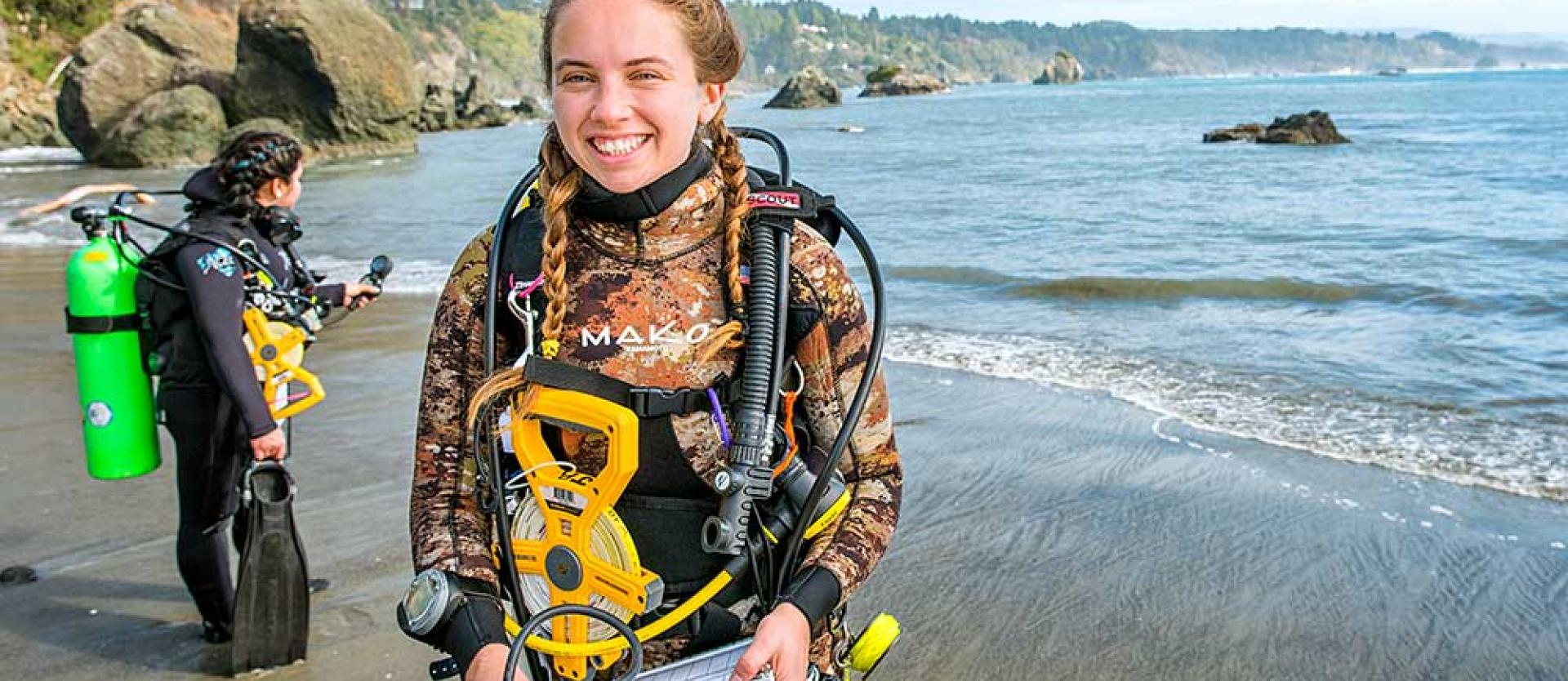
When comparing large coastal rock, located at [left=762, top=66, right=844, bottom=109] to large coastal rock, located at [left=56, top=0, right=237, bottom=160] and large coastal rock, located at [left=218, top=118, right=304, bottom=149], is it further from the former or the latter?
large coastal rock, located at [left=218, top=118, right=304, bottom=149]

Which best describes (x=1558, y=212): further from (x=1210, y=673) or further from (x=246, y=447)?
(x=246, y=447)

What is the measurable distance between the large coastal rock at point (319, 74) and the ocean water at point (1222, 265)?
2.65 meters

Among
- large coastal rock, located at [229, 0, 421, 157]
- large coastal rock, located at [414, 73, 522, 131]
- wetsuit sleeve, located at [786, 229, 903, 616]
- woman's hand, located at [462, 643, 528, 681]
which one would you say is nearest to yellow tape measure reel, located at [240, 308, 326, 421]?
woman's hand, located at [462, 643, 528, 681]

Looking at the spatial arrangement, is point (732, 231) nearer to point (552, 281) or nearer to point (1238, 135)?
A: point (552, 281)

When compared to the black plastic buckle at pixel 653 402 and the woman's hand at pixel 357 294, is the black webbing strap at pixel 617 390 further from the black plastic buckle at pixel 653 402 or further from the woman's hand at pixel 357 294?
the woman's hand at pixel 357 294

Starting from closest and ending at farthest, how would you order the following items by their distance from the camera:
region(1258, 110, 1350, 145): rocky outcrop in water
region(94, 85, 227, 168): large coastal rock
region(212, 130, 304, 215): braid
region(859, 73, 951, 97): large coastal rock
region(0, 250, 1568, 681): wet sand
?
region(212, 130, 304, 215): braid < region(0, 250, 1568, 681): wet sand < region(94, 85, 227, 168): large coastal rock < region(1258, 110, 1350, 145): rocky outcrop in water < region(859, 73, 951, 97): large coastal rock

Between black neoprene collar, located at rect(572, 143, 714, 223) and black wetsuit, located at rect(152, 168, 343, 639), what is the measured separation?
7.89ft

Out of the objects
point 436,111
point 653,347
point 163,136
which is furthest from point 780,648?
point 436,111

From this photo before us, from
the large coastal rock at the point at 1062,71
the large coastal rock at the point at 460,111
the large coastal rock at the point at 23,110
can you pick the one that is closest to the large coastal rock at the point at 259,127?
the large coastal rock at the point at 23,110

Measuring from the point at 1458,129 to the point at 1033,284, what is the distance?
3335 cm

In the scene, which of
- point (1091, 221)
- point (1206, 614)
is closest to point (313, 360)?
point (1206, 614)

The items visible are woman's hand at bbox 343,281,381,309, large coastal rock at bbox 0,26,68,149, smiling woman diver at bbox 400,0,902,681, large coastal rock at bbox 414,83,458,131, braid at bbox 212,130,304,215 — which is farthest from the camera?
large coastal rock at bbox 414,83,458,131

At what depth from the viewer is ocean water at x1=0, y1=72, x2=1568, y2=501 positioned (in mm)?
7793

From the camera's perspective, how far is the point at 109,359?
4121 millimetres
